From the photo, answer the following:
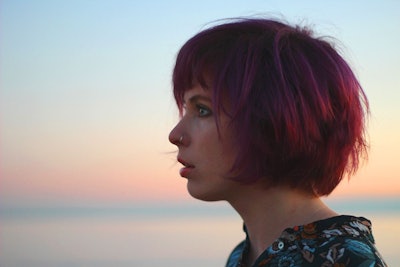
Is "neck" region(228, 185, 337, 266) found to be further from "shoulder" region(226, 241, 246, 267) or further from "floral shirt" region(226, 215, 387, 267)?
"shoulder" region(226, 241, 246, 267)

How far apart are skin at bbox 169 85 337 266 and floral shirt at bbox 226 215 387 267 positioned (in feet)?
0.19

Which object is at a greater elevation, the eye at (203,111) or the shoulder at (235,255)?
the eye at (203,111)

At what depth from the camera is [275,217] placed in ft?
6.39

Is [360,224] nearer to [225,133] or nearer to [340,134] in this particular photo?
[340,134]

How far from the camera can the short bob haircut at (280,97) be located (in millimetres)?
1868

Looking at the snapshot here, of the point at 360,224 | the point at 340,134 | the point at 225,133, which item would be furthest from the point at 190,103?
the point at 360,224

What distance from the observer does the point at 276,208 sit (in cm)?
194

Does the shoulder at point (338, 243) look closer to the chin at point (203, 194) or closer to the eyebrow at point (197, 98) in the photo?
the chin at point (203, 194)

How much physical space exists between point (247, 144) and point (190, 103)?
8.4 inches

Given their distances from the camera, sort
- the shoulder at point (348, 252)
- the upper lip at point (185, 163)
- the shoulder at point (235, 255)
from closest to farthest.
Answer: the shoulder at point (348, 252)
the upper lip at point (185, 163)
the shoulder at point (235, 255)

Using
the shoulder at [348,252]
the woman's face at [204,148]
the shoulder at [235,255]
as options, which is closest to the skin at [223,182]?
the woman's face at [204,148]

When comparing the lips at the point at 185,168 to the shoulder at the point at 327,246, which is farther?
the lips at the point at 185,168

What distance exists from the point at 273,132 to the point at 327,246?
31 cm

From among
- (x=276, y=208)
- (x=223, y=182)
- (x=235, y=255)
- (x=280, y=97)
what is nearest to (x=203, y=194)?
(x=223, y=182)
